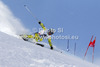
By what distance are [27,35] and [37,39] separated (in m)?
1.88

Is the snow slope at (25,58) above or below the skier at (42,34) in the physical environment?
below

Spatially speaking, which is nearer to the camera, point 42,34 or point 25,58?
point 25,58

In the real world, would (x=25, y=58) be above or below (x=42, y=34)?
below

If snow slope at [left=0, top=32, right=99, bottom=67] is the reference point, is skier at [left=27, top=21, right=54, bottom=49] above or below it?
above

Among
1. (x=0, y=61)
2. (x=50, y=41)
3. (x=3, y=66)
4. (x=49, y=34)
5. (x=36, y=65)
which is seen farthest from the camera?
(x=50, y=41)

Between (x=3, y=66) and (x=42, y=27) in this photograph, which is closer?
(x=3, y=66)

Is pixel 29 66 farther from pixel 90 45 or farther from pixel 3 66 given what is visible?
pixel 90 45

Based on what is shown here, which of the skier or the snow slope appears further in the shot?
the skier

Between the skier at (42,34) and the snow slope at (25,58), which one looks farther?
the skier at (42,34)

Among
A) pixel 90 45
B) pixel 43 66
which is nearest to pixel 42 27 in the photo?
pixel 90 45

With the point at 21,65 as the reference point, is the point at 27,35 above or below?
above

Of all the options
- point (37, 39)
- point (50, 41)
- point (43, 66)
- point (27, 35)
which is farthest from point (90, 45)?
point (43, 66)

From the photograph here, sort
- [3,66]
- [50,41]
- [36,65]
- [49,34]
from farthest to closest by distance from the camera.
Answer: [50,41] < [49,34] < [36,65] < [3,66]

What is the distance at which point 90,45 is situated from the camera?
2847 cm
